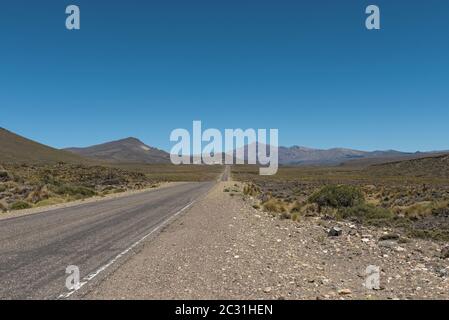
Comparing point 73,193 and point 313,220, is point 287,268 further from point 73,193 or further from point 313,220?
point 73,193

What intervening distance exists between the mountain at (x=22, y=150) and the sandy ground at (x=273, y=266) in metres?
104

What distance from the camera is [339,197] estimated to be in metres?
26.4

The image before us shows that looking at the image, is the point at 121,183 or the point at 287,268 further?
the point at 121,183

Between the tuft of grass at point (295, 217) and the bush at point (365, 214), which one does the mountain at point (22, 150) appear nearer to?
the tuft of grass at point (295, 217)

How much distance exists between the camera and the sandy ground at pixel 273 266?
27.5 ft

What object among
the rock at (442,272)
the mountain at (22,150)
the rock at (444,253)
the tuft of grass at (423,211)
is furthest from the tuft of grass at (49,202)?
the mountain at (22,150)

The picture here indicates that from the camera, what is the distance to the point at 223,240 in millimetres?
14359

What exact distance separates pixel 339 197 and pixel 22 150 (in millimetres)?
121414

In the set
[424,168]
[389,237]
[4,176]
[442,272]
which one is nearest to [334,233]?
[389,237]

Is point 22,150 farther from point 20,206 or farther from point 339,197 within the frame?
point 339,197

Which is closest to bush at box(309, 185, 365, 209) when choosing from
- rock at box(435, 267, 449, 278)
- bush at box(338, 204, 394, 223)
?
bush at box(338, 204, 394, 223)

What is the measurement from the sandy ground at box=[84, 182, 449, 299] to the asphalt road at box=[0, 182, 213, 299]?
0.79 meters
